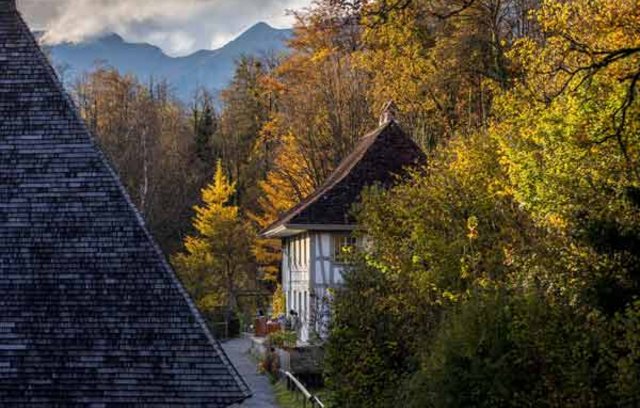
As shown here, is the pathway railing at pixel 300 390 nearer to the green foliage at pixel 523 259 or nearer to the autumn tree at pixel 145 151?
the green foliage at pixel 523 259

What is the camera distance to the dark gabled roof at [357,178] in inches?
1451

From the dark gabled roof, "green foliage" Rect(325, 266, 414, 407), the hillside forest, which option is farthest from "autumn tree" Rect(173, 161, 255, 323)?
"green foliage" Rect(325, 266, 414, 407)

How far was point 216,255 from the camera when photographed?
56.0m

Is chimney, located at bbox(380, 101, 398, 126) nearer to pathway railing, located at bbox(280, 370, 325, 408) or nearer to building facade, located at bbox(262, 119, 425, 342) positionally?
building facade, located at bbox(262, 119, 425, 342)

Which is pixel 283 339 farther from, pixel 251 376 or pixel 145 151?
pixel 145 151

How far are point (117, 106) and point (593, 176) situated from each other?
4801cm

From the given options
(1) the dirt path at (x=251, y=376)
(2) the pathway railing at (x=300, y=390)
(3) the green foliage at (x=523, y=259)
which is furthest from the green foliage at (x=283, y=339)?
(3) the green foliage at (x=523, y=259)

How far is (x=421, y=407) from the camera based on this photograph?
16922 millimetres

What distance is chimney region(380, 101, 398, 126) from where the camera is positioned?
38.2 metres

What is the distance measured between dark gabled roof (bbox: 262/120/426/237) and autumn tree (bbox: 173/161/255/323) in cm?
1574

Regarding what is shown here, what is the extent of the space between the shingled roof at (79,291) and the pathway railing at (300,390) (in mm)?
9737

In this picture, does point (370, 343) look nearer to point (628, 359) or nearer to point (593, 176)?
point (593, 176)

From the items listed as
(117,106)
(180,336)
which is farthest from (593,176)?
(117,106)

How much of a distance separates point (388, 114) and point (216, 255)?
65.9 ft
